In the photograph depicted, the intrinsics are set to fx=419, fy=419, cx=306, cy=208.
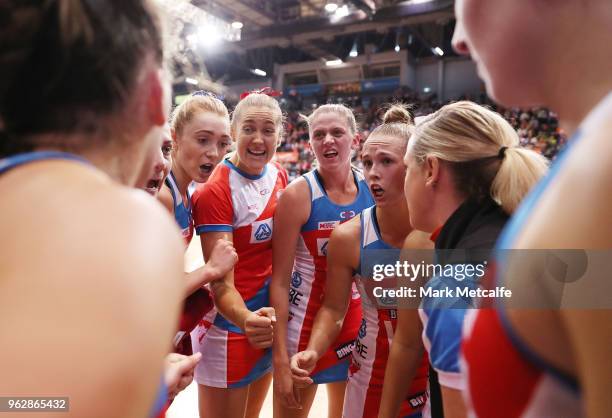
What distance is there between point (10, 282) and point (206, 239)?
1.74m

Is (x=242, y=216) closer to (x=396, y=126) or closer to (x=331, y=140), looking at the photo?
(x=331, y=140)

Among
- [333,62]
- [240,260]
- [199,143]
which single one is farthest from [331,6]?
[240,260]

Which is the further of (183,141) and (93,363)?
(183,141)

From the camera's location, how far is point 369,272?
5.91ft

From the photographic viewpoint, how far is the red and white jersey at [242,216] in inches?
84.9

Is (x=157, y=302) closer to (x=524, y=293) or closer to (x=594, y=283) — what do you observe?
(x=524, y=293)

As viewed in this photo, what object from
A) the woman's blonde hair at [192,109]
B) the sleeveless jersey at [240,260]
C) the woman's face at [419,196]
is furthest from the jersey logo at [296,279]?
the woman's face at [419,196]

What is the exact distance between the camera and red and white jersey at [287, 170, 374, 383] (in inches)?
86.4

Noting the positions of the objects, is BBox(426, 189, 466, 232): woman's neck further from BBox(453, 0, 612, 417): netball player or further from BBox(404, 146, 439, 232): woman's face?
BBox(453, 0, 612, 417): netball player

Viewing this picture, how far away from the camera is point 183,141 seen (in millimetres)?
2203

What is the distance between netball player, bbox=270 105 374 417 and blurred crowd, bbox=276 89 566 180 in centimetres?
726

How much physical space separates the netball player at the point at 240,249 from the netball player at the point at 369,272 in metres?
0.38

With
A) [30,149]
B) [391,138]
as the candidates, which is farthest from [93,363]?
[391,138]

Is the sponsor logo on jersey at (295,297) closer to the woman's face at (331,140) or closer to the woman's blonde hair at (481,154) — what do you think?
the woman's face at (331,140)
